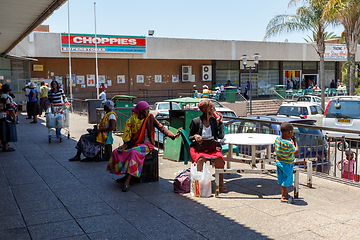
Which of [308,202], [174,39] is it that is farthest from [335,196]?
[174,39]

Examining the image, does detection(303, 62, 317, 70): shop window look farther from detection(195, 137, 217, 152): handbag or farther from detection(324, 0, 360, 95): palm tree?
detection(195, 137, 217, 152): handbag

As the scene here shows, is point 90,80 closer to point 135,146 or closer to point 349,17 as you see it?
point 349,17

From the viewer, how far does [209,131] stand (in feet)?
21.3

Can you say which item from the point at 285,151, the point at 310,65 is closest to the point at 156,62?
the point at 310,65

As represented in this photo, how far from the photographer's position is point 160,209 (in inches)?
216

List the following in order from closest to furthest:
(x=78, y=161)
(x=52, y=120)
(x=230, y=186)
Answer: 1. (x=230, y=186)
2. (x=78, y=161)
3. (x=52, y=120)

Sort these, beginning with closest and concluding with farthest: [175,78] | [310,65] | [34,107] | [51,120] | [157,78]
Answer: [51,120], [34,107], [157,78], [175,78], [310,65]

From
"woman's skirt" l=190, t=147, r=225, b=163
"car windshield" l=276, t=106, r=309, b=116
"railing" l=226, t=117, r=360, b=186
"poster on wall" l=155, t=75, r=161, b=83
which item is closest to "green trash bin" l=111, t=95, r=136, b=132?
"railing" l=226, t=117, r=360, b=186

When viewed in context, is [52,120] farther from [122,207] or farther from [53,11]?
[122,207]

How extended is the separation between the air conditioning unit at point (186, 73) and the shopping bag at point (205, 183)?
29.3 metres

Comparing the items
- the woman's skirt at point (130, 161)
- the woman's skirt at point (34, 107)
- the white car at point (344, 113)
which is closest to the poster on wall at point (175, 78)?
the woman's skirt at point (34, 107)

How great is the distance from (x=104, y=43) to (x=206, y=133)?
81.6ft

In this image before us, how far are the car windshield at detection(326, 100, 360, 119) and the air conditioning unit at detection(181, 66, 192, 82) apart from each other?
68.4 ft

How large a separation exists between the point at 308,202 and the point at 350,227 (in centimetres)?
104
